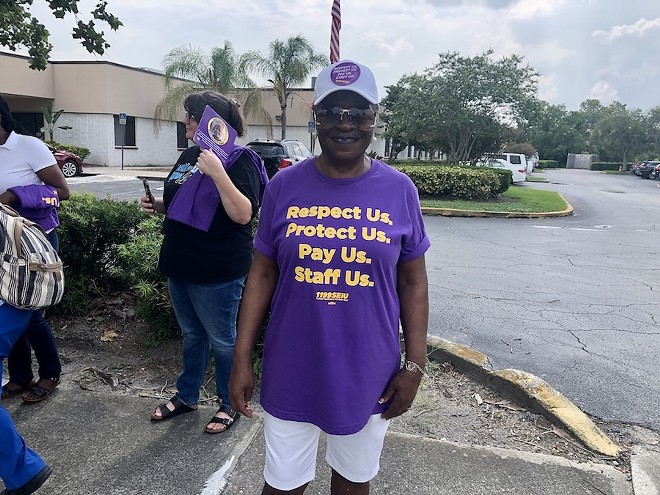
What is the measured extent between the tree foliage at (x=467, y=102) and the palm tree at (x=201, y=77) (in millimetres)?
9826

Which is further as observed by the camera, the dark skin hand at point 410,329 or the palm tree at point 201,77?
the palm tree at point 201,77

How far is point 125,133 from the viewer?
86.8ft

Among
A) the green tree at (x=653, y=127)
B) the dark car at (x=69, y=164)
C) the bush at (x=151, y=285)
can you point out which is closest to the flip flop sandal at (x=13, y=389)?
the bush at (x=151, y=285)

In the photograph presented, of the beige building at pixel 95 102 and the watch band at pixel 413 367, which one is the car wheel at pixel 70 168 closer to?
the beige building at pixel 95 102

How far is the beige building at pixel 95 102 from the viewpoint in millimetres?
23781

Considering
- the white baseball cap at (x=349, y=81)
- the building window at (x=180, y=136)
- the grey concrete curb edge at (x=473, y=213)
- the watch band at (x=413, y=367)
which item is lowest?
the grey concrete curb edge at (x=473, y=213)

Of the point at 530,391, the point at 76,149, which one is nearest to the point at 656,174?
the point at 76,149

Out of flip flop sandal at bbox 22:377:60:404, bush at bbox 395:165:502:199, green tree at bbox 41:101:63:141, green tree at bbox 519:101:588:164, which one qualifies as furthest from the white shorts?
green tree at bbox 519:101:588:164

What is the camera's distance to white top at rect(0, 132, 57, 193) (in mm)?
3070

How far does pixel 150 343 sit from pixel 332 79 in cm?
290

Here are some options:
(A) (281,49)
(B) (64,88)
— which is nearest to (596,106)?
(A) (281,49)

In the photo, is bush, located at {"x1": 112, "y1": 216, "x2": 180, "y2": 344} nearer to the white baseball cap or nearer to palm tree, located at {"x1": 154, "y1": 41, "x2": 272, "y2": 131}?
the white baseball cap

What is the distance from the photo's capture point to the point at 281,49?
89.1 feet

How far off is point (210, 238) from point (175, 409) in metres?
1.11
